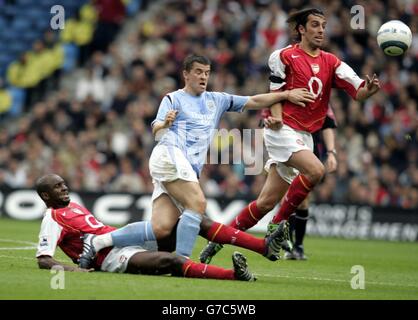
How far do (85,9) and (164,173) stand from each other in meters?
15.3

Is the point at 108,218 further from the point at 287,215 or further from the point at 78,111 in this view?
the point at 287,215

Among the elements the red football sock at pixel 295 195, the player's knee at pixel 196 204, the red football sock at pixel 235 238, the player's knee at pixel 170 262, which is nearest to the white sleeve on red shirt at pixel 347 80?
the red football sock at pixel 295 195

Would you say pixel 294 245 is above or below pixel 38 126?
below

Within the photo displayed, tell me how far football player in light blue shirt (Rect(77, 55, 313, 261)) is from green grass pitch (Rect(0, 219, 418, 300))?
0.44 metres

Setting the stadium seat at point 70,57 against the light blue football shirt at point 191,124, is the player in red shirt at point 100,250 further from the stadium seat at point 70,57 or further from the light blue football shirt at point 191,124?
the stadium seat at point 70,57

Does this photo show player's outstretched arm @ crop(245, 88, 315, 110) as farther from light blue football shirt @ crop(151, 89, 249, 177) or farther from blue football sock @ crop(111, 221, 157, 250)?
blue football sock @ crop(111, 221, 157, 250)

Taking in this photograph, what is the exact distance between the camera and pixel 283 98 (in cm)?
1034

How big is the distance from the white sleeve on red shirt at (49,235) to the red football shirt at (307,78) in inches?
123

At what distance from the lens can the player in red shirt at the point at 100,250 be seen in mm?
8617

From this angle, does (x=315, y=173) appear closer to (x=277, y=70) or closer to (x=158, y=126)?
(x=277, y=70)

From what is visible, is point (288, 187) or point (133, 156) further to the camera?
point (133, 156)

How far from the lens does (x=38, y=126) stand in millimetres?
21844

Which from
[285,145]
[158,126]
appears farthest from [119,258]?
[285,145]
